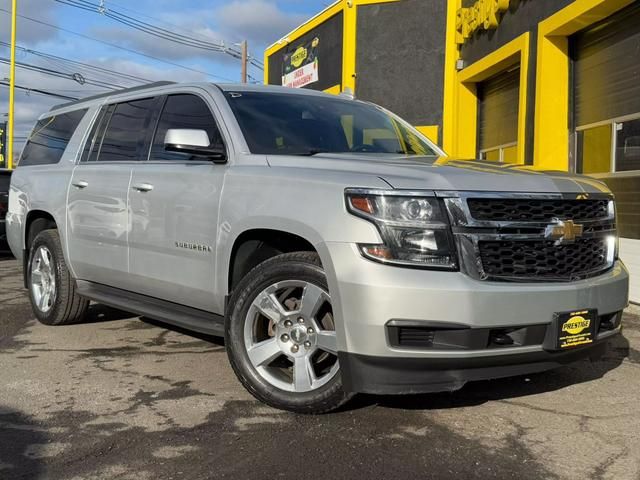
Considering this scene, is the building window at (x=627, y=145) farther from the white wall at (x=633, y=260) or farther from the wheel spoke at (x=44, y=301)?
the wheel spoke at (x=44, y=301)

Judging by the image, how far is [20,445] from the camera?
10.7 feet

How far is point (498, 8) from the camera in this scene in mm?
10922

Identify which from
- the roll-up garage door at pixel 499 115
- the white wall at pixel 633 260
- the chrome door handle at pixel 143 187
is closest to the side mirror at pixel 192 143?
the chrome door handle at pixel 143 187

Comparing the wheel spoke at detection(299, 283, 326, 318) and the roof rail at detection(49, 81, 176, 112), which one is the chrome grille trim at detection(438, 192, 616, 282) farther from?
the roof rail at detection(49, 81, 176, 112)

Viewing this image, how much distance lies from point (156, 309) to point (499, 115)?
9.43 meters

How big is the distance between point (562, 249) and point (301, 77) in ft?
48.3

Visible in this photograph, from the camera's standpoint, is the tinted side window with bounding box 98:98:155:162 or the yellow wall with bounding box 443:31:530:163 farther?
the yellow wall with bounding box 443:31:530:163

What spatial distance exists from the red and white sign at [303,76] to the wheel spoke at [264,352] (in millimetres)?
13101

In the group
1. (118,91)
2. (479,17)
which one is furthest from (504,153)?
(118,91)

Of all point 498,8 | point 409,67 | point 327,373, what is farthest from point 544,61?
point 327,373

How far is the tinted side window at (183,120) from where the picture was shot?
445 cm

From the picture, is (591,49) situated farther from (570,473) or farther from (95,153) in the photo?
(570,473)

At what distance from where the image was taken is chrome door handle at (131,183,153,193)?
181 inches

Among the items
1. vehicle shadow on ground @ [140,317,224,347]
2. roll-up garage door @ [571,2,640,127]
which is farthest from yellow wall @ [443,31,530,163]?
vehicle shadow on ground @ [140,317,224,347]
